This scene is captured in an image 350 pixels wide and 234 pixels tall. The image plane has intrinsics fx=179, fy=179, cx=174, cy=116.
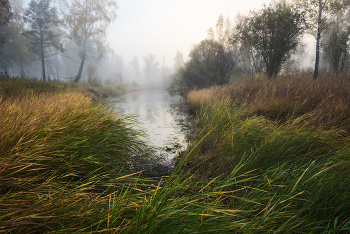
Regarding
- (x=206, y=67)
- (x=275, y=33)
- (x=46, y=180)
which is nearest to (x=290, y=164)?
(x=46, y=180)

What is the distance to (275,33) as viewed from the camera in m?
9.47

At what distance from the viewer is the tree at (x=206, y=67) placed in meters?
12.1

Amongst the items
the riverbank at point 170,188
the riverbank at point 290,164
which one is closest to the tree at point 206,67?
the riverbank at point 290,164

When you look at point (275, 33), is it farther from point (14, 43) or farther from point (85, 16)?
point (14, 43)

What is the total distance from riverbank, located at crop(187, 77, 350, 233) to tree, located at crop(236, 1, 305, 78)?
17.7ft

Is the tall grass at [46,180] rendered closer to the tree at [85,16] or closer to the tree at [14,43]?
the tree at [85,16]

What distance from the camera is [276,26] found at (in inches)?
367

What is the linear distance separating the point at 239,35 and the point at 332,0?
8540 millimetres

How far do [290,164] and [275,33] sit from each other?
976cm

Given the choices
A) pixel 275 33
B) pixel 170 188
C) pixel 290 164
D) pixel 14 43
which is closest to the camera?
pixel 170 188

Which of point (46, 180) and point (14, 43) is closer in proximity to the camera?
point (46, 180)

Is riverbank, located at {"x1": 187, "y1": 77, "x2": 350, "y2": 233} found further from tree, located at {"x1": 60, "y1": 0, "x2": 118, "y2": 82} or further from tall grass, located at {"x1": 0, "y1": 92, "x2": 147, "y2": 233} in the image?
tree, located at {"x1": 60, "y1": 0, "x2": 118, "y2": 82}

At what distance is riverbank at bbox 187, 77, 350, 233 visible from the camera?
4.10ft

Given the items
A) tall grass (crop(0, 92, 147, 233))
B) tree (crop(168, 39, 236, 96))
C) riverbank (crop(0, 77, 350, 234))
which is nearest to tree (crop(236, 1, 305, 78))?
tree (crop(168, 39, 236, 96))
